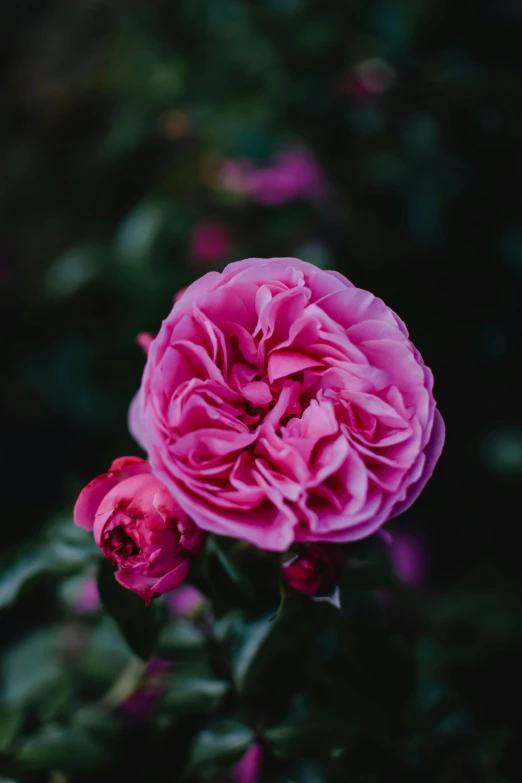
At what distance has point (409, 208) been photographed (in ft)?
5.34

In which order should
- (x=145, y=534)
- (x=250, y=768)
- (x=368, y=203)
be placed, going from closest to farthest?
(x=145, y=534) → (x=250, y=768) → (x=368, y=203)

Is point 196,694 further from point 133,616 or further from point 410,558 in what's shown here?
point 410,558

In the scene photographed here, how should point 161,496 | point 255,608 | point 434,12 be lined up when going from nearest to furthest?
1. point 161,496
2. point 255,608
3. point 434,12

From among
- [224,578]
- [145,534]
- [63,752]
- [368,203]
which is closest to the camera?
[145,534]

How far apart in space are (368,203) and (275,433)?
3.95 ft

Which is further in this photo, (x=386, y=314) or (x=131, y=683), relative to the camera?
(x=131, y=683)

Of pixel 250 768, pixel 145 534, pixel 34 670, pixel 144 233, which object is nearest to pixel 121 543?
pixel 145 534

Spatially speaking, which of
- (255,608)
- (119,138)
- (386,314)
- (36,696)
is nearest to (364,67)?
(119,138)

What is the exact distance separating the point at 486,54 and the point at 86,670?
1.53 meters

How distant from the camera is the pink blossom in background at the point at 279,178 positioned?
1571mm

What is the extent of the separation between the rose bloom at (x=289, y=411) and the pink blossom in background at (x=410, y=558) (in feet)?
3.32

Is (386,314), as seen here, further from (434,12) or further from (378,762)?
(434,12)

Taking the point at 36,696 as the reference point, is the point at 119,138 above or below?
above

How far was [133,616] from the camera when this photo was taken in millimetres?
709
